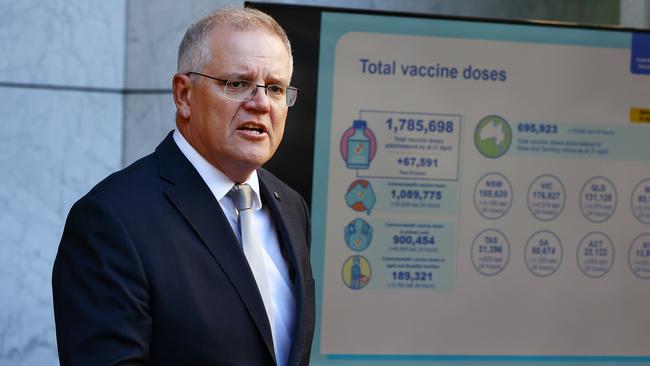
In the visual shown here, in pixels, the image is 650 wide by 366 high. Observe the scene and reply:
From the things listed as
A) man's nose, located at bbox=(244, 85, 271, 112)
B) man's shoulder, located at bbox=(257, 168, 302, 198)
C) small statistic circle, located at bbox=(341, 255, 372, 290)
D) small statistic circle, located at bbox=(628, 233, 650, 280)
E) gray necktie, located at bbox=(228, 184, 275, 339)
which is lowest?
small statistic circle, located at bbox=(341, 255, 372, 290)

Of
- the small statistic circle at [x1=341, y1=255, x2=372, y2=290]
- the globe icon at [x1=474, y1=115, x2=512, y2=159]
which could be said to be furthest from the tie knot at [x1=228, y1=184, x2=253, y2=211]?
the globe icon at [x1=474, y1=115, x2=512, y2=159]

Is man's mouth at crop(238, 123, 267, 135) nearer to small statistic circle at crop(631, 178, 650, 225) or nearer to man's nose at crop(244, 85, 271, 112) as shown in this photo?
man's nose at crop(244, 85, 271, 112)

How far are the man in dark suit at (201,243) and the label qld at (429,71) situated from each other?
190 centimetres

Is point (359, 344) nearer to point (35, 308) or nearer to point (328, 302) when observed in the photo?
point (328, 302)

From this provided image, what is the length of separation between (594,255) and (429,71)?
1100 millimetres

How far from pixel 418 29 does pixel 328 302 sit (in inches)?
47.3

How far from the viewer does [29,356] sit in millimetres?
5074

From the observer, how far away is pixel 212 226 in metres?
2.05

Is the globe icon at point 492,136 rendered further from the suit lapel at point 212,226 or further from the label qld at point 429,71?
the suit lapel at point 212,226

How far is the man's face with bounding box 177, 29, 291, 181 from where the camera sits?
79.9 inches

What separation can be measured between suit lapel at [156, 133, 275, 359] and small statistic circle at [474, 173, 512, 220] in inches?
90.5

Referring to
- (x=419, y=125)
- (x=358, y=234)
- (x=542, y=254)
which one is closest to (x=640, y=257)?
(x=542, y=254)

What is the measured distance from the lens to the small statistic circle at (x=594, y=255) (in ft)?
14.1

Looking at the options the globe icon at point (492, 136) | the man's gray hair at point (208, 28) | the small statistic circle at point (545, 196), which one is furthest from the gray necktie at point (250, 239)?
the small statistic circle at point (545, 196)
